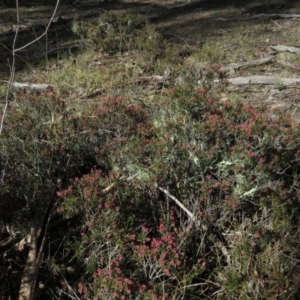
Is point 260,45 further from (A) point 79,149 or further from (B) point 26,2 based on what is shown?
(B) point 26,2

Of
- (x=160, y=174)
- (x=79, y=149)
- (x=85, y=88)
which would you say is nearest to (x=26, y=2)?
(x=85, y=88)

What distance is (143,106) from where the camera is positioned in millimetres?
5695

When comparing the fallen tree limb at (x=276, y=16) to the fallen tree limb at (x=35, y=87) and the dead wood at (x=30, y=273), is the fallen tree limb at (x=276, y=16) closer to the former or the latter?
the fallen tree limb at (x=35, y=87)

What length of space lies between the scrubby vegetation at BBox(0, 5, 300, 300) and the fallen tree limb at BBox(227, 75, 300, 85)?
6.49ft

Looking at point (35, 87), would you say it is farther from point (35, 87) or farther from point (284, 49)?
point (284, 49)

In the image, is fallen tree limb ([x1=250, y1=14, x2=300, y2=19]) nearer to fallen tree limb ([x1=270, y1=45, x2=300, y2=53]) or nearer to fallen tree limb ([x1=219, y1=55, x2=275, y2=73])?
fallen tree limb ([x1=270, y1=45, x2=300, y2=53])

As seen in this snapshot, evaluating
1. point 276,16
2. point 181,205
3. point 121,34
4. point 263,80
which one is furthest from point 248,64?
point 181,205

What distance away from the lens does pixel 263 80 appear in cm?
710

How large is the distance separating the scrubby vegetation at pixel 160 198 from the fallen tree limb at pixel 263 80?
1977 mm

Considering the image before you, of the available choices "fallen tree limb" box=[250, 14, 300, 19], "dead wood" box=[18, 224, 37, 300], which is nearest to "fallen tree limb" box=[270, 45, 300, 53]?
"fallen tree limb" box=[250, 14, 300, 19]

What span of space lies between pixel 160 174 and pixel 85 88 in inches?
130

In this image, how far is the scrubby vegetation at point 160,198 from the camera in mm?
3572

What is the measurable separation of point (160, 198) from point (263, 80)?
346 centimetres

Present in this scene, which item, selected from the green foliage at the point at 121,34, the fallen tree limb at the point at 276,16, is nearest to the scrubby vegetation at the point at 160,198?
the green foliage at the point at 121,34
